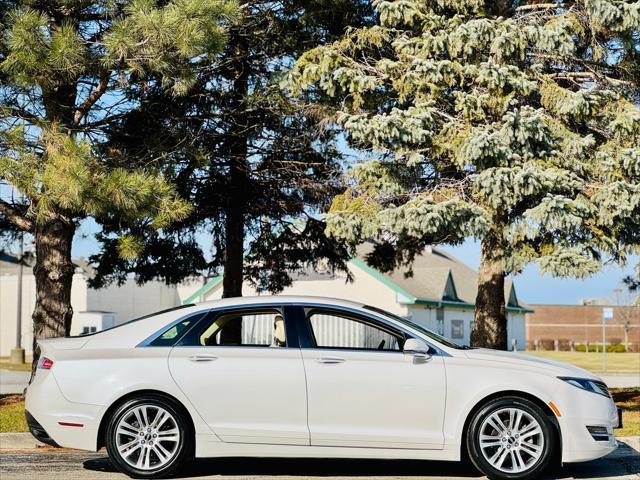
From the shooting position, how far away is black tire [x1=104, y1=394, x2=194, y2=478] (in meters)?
7.76

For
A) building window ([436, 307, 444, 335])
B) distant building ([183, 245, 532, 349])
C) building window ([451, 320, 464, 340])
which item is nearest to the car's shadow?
distant building ([183, 245, 532, 349])

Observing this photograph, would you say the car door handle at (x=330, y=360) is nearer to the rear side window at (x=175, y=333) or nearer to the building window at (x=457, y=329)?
the rear side window at (x=175, y=333)

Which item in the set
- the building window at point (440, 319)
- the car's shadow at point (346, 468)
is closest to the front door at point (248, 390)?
the car's shadow at point (346, 468)

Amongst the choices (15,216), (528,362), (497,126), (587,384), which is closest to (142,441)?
(528,362)

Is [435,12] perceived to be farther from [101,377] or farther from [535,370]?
[101,377]

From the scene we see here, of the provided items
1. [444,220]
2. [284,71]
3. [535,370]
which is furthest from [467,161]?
[535,370]

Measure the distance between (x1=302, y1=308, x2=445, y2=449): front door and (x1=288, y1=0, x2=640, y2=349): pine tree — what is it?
15.0 feet

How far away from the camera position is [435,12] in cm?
1340

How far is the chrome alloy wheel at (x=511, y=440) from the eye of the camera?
7.72 meters

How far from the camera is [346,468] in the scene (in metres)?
8.61

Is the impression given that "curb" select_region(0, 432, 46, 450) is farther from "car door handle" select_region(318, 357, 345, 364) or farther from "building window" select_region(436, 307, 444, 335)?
"building window" select_region(436, 307, 444, 335)

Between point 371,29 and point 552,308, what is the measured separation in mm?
61605

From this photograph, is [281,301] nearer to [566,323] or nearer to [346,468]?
[346,468]

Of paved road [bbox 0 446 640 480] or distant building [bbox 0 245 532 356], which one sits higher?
distant building [bbox 0 245 532 356]
